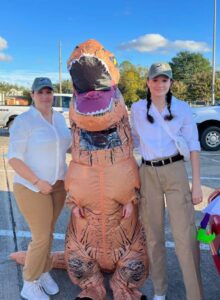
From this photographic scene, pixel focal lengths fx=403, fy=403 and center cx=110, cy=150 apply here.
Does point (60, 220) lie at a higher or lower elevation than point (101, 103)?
lower

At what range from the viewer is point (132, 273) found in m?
3.16

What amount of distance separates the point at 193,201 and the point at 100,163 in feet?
2.39

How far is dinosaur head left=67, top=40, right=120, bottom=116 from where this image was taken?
9.41ft

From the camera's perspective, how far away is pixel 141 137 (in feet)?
9.52

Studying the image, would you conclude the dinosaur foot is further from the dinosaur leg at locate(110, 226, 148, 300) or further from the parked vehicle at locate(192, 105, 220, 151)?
the parked vehicle at locate(192, 105, 220, 151)

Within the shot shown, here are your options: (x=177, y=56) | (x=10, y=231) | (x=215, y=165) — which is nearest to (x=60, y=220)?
(x=10, y=231)

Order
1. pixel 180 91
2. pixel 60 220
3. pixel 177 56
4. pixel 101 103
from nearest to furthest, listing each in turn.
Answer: pixel 101 103 < pixel 60 220 < pixel 180 91 < pixel 177 56

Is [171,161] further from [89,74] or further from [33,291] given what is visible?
[33,291]

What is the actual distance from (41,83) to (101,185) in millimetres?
934

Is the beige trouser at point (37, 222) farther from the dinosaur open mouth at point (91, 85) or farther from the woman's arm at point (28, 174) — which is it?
the dinosaur open mouth at point (91, 85)

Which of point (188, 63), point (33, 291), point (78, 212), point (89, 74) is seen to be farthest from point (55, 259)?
point (188, 63)

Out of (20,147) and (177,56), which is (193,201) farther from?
(177,56)

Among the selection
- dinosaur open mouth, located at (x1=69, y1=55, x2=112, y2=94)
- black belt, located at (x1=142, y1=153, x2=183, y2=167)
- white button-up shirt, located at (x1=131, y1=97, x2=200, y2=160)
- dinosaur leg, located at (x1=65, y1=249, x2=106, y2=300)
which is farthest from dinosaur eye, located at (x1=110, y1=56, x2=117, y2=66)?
dinosaur leg, located at (x1=65, y1=249, x2=106, y2=300)

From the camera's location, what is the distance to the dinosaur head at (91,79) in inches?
113
